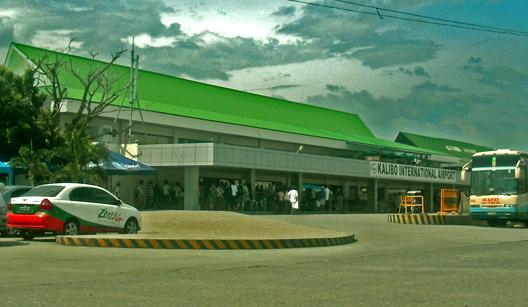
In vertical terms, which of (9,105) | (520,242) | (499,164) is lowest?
(520,242)

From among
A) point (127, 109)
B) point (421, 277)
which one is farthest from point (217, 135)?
point (421, 277)

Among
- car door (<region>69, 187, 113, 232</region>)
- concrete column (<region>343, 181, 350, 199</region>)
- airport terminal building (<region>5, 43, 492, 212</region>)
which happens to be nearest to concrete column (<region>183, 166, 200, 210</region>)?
airport terminal building (<region>5, 43, 492, 212</region>)

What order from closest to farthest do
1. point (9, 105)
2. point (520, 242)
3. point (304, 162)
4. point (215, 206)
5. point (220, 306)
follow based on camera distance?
point (220, 306)
point (520, 242)
point (9, 105)
point (215, 206)
point (304, 162)

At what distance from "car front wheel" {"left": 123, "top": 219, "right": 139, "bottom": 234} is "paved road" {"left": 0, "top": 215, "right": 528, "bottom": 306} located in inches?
102

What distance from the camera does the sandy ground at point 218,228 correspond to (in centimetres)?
2139

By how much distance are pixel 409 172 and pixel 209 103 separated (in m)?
19.8

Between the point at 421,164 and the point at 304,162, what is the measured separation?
2365cm

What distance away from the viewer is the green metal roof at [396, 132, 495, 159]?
8925 centimetres

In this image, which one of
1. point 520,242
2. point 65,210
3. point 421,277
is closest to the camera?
point 421,277

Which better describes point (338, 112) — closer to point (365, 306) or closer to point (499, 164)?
point (499, 164)

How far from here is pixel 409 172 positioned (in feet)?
224

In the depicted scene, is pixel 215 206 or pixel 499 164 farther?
pixel 215 206

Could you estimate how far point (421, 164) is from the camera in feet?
246

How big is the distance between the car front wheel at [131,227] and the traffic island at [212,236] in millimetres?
247
